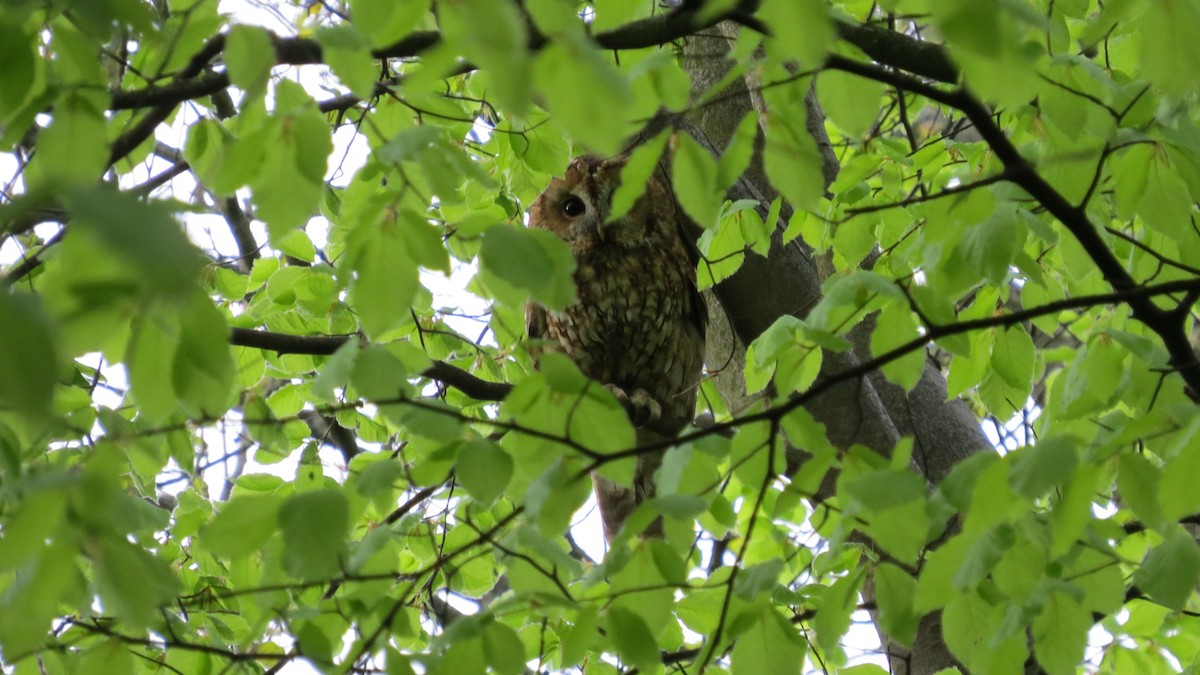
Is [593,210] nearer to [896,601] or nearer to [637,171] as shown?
[896,601]

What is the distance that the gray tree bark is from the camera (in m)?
2.82

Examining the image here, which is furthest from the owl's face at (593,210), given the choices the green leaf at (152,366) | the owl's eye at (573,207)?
the green leaf at (152,366)

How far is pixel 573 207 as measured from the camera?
13.0 feet

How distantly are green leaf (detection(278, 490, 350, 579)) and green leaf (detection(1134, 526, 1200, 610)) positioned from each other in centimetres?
111

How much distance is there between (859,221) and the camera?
7.73 ft

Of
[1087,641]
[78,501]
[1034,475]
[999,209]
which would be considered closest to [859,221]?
[999,209]

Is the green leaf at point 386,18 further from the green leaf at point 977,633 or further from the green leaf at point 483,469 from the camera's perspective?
the green leaf at point 977,633

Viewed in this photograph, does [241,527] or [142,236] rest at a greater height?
[241,527]

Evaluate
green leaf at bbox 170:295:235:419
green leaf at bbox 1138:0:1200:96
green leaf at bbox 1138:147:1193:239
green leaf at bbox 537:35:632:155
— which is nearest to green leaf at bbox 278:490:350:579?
green leaf at bbox 170:295:235:419


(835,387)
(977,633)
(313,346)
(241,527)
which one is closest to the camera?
(241,527)

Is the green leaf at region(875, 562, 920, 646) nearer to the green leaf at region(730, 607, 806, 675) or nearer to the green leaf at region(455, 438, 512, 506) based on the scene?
the green leaf at region(730, 607, 806, 675)

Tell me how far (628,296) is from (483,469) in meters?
2.46

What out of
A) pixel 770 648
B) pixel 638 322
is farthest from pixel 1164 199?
pixel 638 322

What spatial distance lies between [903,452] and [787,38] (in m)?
0.61
